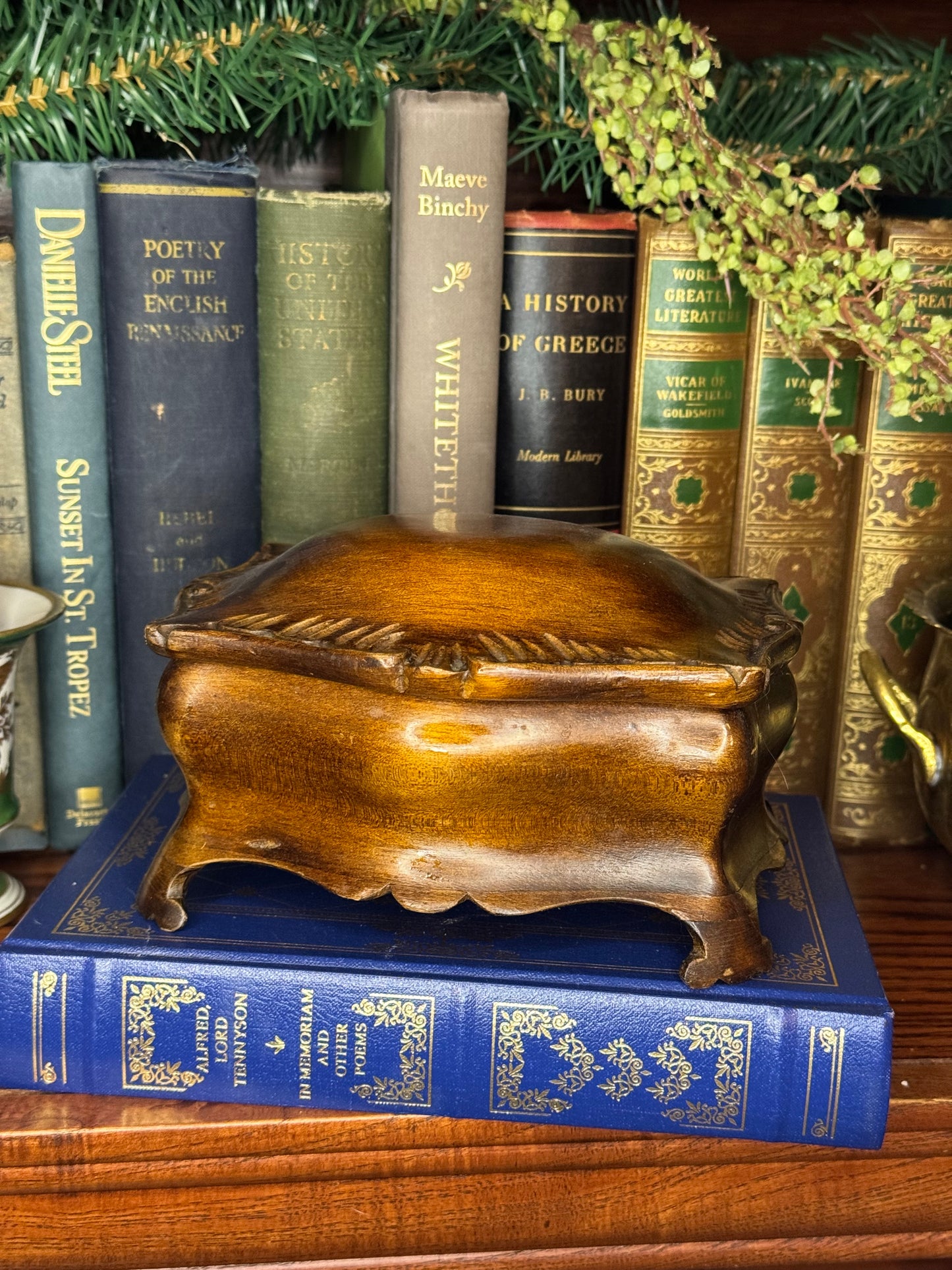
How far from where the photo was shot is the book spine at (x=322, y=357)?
738mm

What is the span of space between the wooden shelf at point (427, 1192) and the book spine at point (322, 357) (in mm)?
339

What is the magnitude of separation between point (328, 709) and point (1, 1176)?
0.24m

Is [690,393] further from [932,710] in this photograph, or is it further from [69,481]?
[69,481]

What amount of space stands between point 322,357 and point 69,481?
A: 15 centimetres

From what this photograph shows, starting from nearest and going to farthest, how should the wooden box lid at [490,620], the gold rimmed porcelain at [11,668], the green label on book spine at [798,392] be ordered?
the wooden box lid at [490,620] < the gold rimmed porcelain at [11,668] < the green label on book spine at [798,392]

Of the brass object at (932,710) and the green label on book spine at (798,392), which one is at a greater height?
the green label on book spine at (798,392)

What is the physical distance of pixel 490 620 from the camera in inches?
22.5

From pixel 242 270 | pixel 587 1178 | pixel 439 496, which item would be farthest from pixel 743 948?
pixel 242 270

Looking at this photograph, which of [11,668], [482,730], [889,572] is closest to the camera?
[482,730]

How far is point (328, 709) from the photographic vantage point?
0.58 metres

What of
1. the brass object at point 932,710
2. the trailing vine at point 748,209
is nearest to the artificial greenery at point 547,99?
the trailing vine at point 748,209

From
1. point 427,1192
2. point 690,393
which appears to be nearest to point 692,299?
point 690,393

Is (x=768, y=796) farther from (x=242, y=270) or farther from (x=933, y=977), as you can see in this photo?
(x=242, y=270)

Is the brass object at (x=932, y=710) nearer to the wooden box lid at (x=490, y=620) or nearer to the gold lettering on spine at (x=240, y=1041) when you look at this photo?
the wooden box lid at (x=490, y=620)
